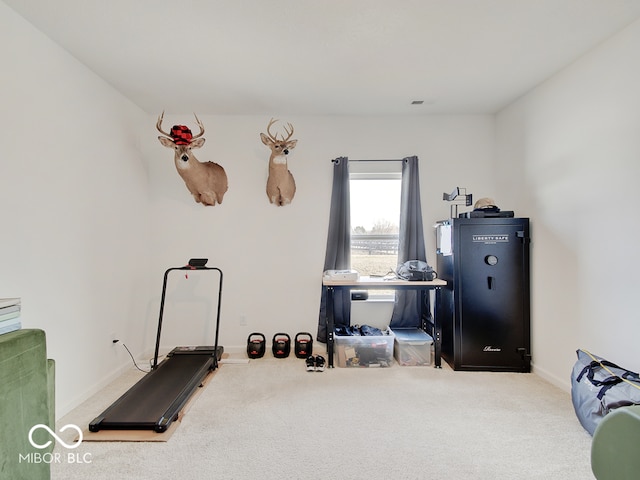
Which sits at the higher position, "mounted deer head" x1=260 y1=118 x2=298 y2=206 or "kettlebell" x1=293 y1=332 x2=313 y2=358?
"mounted deer head" x1=260 y1=118 x2=298 y2=206

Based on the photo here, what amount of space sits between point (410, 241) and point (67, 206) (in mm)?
3245

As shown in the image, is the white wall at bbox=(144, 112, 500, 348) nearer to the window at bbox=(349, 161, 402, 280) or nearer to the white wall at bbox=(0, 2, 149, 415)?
the window at bbox=(349, 161, 402, 280)

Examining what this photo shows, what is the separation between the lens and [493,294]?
290 cm

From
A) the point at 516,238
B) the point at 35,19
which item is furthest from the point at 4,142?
the point at 516,238

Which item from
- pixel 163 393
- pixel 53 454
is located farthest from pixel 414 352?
pixel 53 454

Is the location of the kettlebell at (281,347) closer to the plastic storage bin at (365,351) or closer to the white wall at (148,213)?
the white wall at (148,213)

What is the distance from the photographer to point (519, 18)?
1918 millimetres

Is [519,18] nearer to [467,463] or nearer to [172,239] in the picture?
[467,463]

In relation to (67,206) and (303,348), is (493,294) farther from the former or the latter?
(67,206)

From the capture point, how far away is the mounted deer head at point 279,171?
121 inches

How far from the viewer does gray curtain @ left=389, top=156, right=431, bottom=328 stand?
341 cm

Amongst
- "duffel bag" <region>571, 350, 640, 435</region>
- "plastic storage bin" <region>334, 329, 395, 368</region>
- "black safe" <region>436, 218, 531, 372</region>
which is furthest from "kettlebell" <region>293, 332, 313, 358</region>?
"duffel bag" <region>571, 350, 640, 435</region>

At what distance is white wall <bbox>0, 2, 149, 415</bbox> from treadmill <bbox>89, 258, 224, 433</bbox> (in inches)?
17.4

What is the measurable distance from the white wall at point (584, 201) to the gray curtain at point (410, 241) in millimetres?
1038
